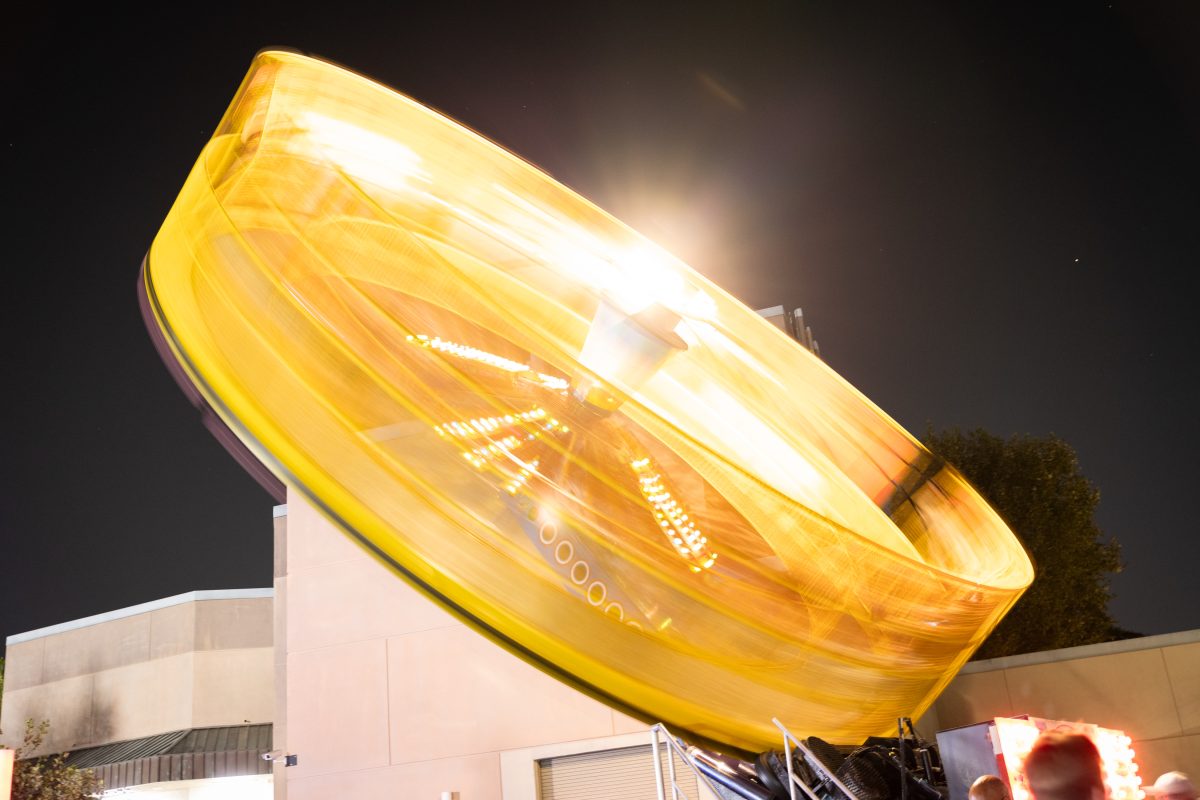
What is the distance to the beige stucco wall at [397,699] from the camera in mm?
14242

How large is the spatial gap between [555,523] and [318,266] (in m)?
1.86

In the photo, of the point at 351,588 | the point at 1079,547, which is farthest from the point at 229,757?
the point at 1079,547

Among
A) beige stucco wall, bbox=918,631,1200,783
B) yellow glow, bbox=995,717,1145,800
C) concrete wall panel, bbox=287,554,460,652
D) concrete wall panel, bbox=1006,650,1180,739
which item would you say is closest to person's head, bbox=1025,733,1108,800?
yellow glow, bbox=995,717,1145,800

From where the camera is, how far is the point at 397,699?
48.2 ft

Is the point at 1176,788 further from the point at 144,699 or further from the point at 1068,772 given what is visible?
the point at 144,699

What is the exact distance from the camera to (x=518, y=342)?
5949mm

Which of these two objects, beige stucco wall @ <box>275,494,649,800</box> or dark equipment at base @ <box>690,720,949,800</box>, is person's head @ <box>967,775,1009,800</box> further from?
beige stucco wall @ <box>275,494,649,800</box>

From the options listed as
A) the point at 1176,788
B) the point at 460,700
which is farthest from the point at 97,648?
the point at 1176,788

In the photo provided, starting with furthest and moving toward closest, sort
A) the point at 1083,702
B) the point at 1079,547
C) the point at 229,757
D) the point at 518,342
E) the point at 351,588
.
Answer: the point at 229,757, the point at 1079,547, the point at 351,588, the point at 1083,702, the point at 518,342

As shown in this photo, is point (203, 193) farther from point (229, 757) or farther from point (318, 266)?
point (229, 757)

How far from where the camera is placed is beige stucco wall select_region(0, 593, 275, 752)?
33781 millimetres

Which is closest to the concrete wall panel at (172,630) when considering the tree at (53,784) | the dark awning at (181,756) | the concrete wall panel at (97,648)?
the concrete wall panel at (97,648)

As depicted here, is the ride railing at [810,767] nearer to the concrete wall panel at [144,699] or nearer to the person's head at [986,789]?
the person's head at [986,789]

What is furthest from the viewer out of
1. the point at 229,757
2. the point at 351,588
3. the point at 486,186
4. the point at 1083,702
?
the point at 229,757
